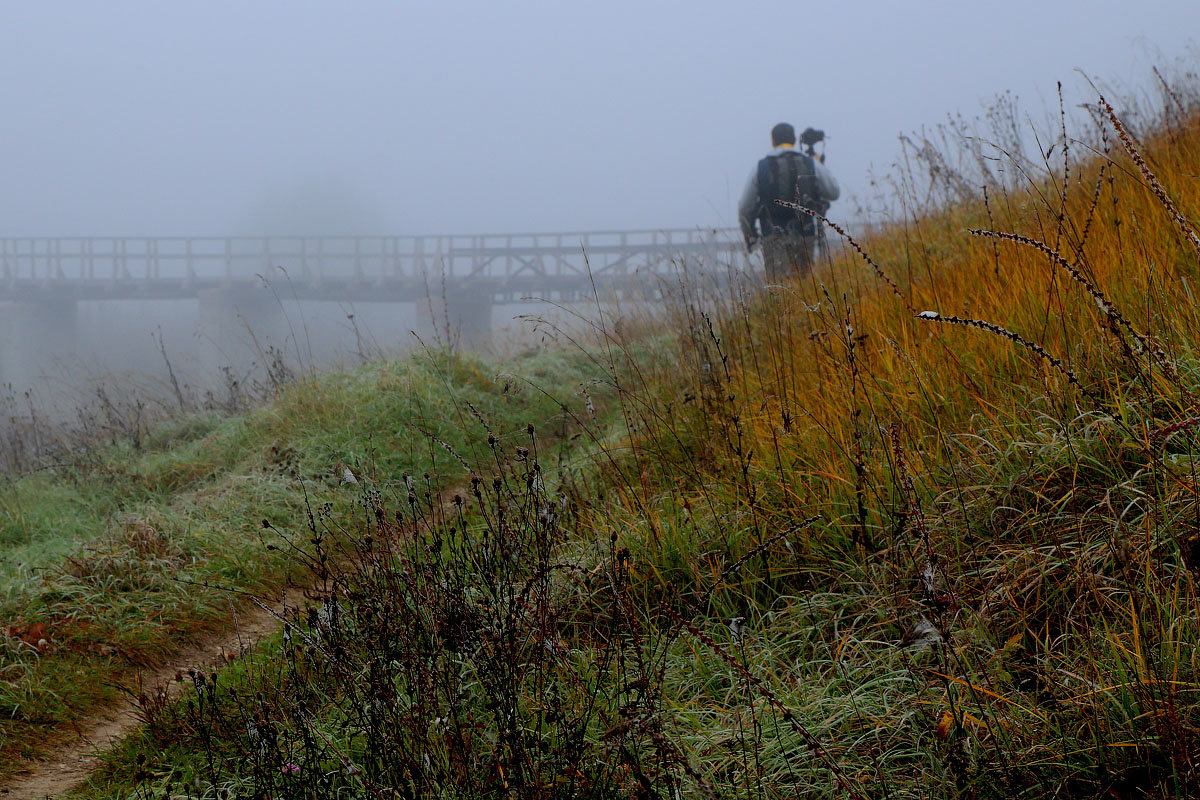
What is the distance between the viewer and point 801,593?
7.80 feet

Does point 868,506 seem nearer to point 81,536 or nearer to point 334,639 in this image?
point 334,639

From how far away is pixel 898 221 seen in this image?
259 inches

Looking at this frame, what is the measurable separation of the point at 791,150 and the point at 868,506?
6.67 metres

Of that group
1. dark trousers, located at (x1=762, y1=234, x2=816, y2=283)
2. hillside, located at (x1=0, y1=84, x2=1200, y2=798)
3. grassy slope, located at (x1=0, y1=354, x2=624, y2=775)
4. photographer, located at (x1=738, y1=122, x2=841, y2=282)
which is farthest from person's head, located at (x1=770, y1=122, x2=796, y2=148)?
hillside, located at (x1=0, y1=84, x2=1200, y2=798)

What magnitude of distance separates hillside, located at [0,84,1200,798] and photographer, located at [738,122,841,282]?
3.40 meters

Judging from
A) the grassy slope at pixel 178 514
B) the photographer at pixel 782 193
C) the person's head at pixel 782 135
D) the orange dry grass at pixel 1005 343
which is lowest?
the grassy slope at pixel 178 514

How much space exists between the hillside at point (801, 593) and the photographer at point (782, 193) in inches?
134

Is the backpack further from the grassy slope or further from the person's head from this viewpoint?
the grassy slope

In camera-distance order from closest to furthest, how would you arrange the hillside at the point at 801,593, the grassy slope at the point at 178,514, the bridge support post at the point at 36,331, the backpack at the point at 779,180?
the hillside at the point at 801,593 → the grassy slope at the point at 178,514 → the backpack at the point at 779,180 → the bridge support post at the point at 36,331

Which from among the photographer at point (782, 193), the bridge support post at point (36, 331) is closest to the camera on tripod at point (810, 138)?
the photographer at point (782, 193)

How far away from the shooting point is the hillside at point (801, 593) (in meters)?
1.58

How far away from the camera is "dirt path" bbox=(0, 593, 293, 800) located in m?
2.46

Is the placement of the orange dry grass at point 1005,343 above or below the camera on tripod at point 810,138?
below

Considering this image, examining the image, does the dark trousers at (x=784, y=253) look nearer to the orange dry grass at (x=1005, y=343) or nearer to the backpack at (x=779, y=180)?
the backpack at (x=779, y=180)
